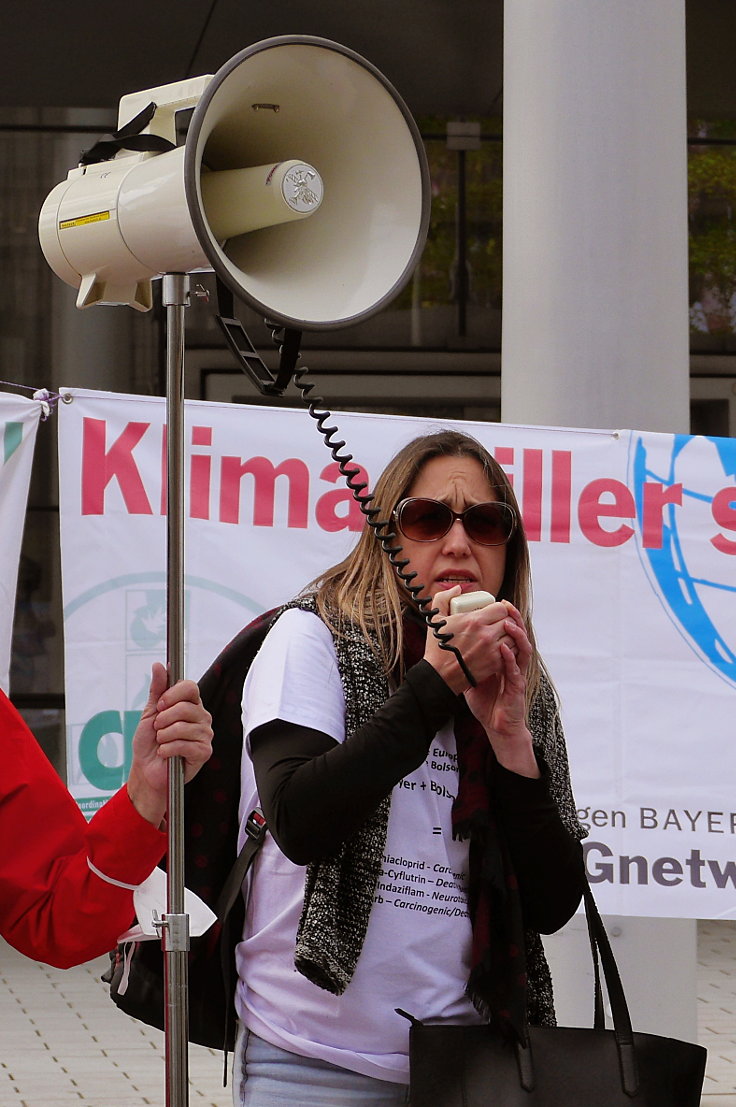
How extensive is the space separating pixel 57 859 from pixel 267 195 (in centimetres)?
93

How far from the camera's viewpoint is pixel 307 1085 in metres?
2.17

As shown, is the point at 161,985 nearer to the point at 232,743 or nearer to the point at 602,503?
the point at 232,743

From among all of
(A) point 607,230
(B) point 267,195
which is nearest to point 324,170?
(B) point 267,195

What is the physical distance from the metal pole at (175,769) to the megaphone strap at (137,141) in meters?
0.16

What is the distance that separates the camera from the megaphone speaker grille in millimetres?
1963

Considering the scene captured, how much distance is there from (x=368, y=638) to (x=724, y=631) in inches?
90.4

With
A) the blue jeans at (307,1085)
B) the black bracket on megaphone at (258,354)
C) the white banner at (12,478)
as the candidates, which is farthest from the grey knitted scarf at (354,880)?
the white banner at (12,478)

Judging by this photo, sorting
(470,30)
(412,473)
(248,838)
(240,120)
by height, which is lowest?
(248,838)

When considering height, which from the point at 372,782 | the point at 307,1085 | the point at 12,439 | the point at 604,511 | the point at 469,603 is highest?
the point at 12,439

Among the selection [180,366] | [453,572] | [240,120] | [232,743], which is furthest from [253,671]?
[240,120]

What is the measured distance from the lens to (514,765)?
7.27ft

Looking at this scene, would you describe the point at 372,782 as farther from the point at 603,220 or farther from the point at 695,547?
the point at 603,220

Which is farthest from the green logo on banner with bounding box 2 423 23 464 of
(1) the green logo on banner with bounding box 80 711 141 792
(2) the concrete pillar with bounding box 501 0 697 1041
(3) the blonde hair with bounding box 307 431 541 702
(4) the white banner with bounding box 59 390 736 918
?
(3) the blonde hair with bounding box 307 431 541 702

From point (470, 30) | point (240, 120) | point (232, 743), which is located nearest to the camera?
point (240, 120)
